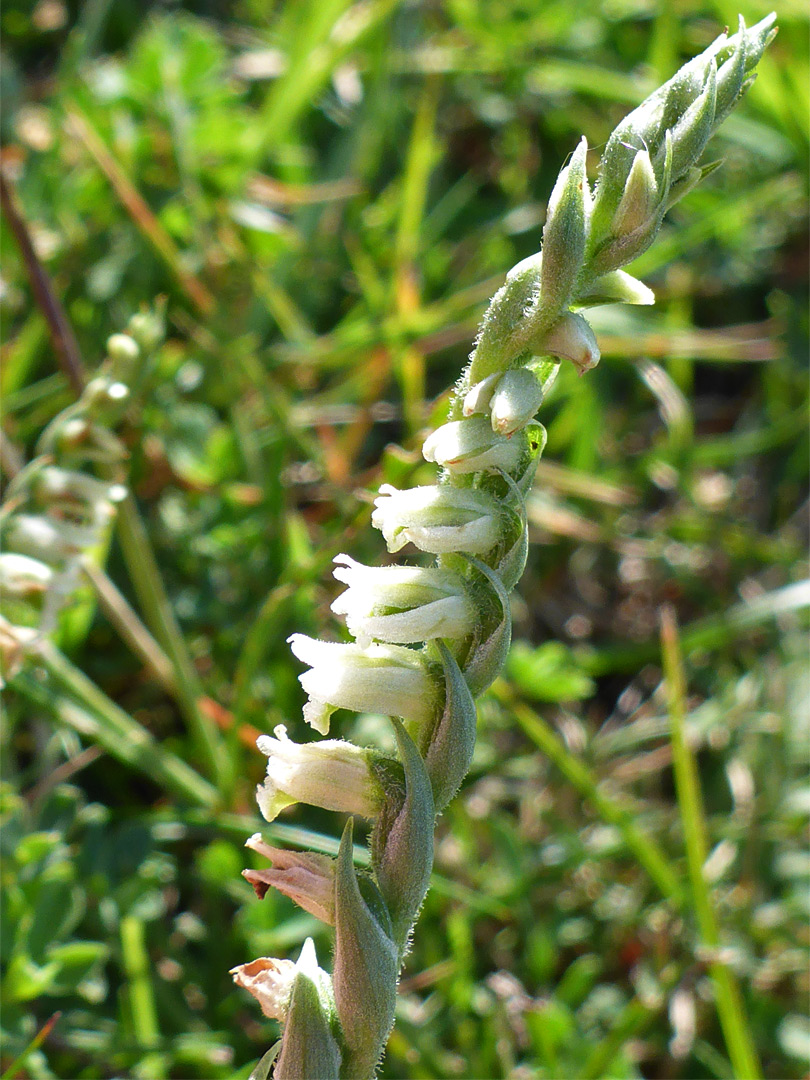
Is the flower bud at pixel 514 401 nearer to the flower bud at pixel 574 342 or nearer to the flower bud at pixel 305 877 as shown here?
the flower bud at pixel 574 342

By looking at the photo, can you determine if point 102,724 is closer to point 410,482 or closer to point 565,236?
point 410,482

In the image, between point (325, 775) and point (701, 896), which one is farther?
point (701, 896)

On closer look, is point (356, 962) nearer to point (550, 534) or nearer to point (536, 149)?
point (550, 534)

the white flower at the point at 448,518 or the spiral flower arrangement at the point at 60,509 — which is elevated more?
the spiral flower arrangement at the point at 60,509

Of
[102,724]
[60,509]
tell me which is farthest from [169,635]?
[60,509]

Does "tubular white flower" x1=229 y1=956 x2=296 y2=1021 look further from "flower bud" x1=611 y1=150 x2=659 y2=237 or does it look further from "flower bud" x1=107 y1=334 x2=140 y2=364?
"flower bud" x1=107 y1=334 x2=140 y2=364

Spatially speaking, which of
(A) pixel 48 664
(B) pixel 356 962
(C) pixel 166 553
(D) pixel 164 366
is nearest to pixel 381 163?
(D) pixel 164 366

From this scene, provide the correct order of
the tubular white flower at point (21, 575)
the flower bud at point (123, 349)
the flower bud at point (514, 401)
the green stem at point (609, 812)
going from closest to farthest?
the flower bud at point (514, 401) → the tubular white flower at point (21, 575) → the flower bud at point (123, 349) → the green stem at point (609, 812)

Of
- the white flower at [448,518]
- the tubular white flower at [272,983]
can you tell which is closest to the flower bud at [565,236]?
the white flower at [448,518]
